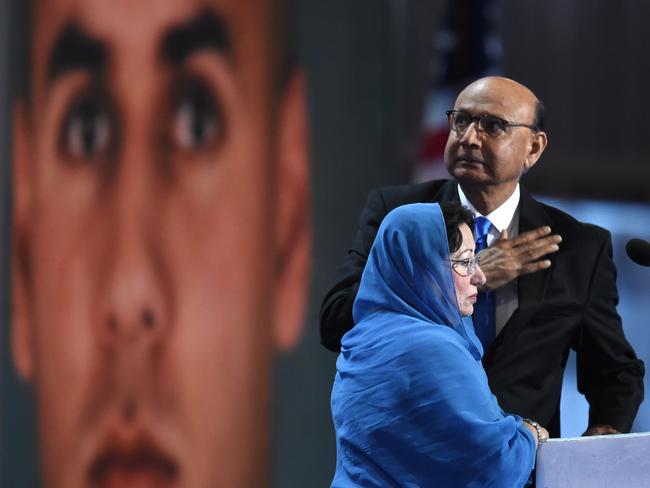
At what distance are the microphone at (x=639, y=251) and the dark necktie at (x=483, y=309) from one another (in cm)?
33

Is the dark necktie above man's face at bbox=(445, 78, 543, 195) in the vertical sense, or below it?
below

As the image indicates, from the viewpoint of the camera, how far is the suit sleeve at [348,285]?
2.57m

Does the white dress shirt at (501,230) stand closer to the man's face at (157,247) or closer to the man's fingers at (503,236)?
the man's fingers at (503,236)

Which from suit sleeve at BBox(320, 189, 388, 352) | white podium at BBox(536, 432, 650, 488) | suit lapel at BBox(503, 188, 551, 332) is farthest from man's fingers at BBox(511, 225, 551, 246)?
white podium at BBox(536, 432, 650, 488)

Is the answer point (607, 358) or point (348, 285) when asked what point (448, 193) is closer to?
point (348, 285)

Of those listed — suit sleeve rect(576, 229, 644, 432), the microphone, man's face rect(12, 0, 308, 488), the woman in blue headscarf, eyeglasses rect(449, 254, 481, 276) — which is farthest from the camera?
man's face rect(12, 0, 308, 488)

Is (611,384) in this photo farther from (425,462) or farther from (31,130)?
(31,130)

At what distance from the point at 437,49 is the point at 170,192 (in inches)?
53.6

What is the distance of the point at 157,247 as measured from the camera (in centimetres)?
541

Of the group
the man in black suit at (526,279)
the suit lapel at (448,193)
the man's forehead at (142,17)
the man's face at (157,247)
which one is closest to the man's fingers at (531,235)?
the man in black suit at (526,279)

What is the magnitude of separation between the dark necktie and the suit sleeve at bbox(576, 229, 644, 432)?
20 centimetres

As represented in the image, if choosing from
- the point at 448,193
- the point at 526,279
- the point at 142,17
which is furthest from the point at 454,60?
the point at 526,279

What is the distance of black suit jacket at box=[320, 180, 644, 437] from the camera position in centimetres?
258

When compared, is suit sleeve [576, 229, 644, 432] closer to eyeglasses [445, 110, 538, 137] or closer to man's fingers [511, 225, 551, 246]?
man's fingers [511, 225, 551, 246]
